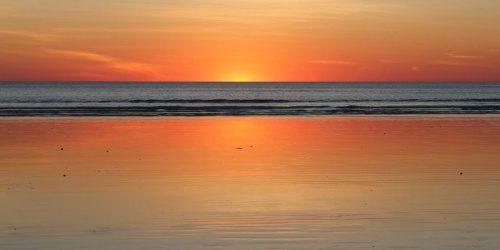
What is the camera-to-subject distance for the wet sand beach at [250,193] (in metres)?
9.86

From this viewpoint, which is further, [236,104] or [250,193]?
[236,104]

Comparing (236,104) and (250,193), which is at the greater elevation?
(236,104)

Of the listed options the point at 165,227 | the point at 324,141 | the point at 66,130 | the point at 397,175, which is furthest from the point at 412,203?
the point at 66,130

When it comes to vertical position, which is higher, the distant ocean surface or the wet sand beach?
the distant ocean surface

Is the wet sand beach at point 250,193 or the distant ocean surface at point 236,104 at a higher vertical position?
the distant ocean surface at point 236,104

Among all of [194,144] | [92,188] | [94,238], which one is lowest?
[94,238]

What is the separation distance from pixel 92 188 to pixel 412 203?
6.01 metres

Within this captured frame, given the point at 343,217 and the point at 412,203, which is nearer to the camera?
the point at 343,217

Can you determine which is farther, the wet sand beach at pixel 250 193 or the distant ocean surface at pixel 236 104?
the distant ocean surface at pixel 236 104

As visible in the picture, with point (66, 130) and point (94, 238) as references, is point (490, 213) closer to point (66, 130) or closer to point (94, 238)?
point (94, 238)

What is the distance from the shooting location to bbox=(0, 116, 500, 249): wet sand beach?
9859 mm

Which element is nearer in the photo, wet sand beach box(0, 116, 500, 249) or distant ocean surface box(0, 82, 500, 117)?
wet sand beach box(0, 116, 500, 249)

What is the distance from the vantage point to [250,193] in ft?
43.0

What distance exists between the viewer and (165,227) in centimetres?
1045
